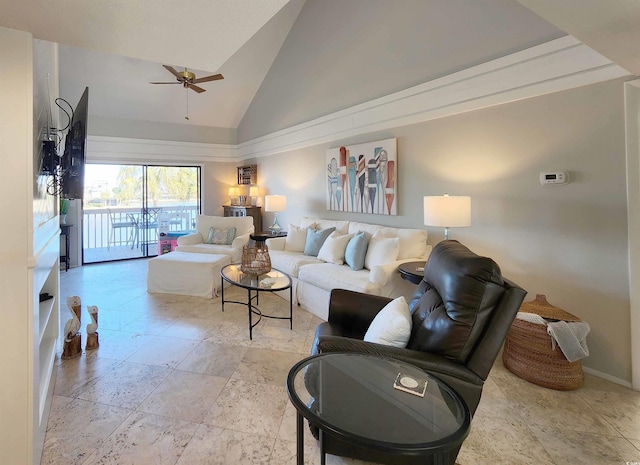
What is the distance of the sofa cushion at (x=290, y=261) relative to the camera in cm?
411

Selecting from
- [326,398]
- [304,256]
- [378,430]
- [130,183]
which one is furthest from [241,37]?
[130,183]

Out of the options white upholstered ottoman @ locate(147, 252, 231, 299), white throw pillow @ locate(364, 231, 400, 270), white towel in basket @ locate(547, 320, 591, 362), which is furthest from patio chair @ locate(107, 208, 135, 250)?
white towel in basket @ locate(547, 320, 591, 362)

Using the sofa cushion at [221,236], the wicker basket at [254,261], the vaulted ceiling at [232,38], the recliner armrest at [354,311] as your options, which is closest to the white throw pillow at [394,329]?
the recliner armrest at [354,311]

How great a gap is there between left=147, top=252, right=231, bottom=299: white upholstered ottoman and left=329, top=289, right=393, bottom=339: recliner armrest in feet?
8.18

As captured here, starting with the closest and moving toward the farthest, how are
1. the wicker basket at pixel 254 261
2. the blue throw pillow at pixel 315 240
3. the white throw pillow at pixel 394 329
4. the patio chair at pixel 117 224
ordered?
the white throw pillow at pixel 394 329, the wicker basket at pixel 254 261, the blue throw pillow at pixel 315 240, the patio chair at pixel 117 224

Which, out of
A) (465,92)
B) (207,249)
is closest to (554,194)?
(465,92)

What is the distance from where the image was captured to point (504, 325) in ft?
4.64

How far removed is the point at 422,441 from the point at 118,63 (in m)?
6.47

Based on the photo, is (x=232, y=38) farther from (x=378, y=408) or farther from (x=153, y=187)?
(x=153, y=187)

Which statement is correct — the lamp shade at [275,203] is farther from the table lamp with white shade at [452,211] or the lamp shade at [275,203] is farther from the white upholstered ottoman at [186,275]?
the table lamp with white shade at [452,211]

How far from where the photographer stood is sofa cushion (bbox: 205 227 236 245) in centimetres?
549

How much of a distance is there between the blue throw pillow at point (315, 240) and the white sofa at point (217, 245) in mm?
1196

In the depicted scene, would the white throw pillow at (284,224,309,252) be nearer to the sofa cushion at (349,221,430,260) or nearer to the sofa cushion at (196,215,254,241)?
the sofa cushion at (196,215,254,241)

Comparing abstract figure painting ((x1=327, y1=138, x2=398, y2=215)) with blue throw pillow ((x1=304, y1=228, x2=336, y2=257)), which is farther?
blue throw pillow ((x1=304, y1=228, x2=336, y2=257))
